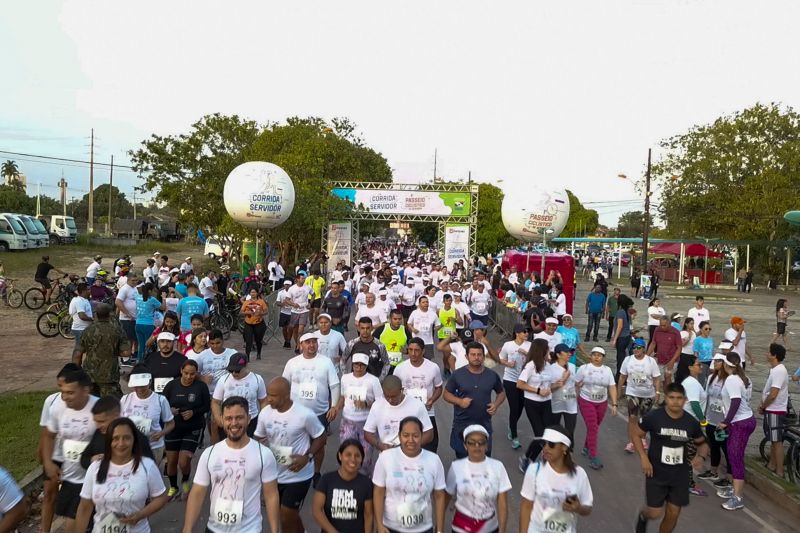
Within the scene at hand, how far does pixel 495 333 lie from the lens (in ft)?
60.8

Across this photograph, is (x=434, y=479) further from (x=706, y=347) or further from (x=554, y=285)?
(x=554, y=285)

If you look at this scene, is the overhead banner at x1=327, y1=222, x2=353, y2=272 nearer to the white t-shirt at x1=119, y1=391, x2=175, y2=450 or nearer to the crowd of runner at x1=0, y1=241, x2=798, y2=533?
the crowd of runner at x1=0, y1=241, x2=798, y2=533

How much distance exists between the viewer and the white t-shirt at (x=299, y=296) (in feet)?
44.9

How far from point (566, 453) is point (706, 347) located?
715 cm

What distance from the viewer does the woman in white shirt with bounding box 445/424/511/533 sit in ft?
14.1

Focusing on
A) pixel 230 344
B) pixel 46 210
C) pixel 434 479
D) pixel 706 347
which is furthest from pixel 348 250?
pixel 46 210

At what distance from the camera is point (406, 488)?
166 inches

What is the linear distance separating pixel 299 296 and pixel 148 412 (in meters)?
8.14

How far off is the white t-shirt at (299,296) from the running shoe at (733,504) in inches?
351

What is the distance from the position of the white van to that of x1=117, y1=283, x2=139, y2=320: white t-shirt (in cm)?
2587

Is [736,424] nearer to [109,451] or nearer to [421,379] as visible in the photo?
[421,379]

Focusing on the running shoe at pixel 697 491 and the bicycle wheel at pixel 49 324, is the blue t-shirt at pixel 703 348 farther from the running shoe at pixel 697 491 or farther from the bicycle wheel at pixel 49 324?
the bicycle wheel at pixel 49 324

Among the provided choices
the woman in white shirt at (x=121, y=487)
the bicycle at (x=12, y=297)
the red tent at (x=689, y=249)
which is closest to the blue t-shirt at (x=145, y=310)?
the woman in white shirt at (x=121, y=487)

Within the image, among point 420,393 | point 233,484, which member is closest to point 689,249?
point 420,393
